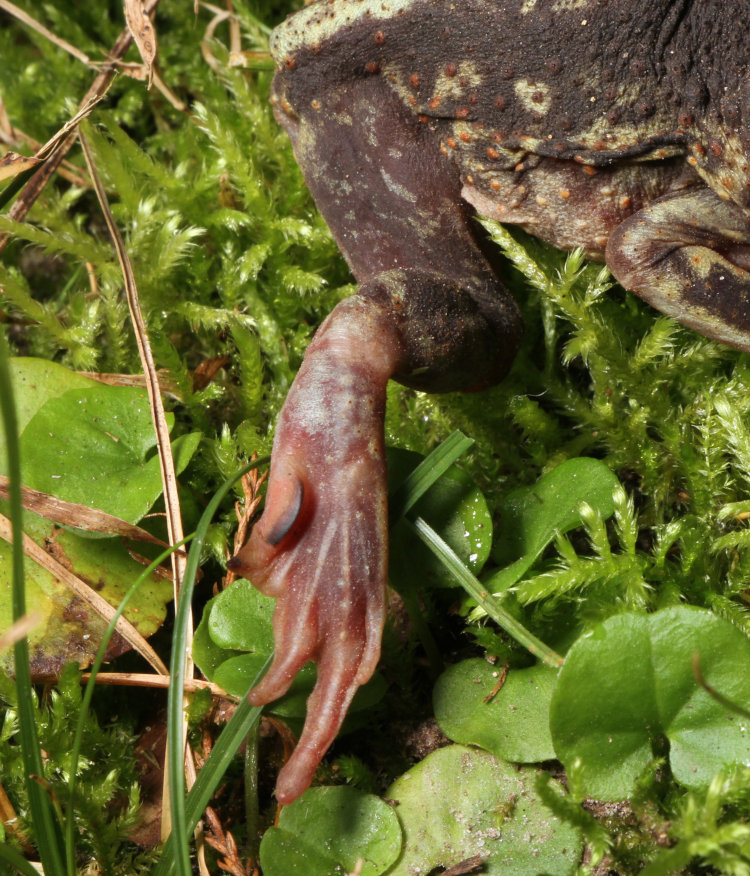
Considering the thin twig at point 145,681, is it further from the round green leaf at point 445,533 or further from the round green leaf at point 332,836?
the round green leaf at point 445,533

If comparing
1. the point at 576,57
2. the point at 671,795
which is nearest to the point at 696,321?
the point at 576,57

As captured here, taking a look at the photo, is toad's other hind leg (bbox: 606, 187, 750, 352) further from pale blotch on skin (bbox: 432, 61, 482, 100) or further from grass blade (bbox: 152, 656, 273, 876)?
grass blade (bbox: 152, 656, 273, 876)

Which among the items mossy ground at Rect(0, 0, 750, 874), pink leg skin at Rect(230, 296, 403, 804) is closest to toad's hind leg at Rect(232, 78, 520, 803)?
pink leg skin at Rect(230, 296, 403, 804)

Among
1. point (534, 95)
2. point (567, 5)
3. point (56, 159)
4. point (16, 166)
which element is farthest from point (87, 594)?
point (567, 5)

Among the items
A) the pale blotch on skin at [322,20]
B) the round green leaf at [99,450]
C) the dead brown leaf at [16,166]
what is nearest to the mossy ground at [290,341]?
the round green leaf at [99,450]

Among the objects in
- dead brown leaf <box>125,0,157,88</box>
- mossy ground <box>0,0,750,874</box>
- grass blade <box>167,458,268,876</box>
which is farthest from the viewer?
dead brown leaf <box>125,0,157,88</box>

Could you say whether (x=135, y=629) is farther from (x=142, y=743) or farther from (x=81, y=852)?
(x=81, y=852)
